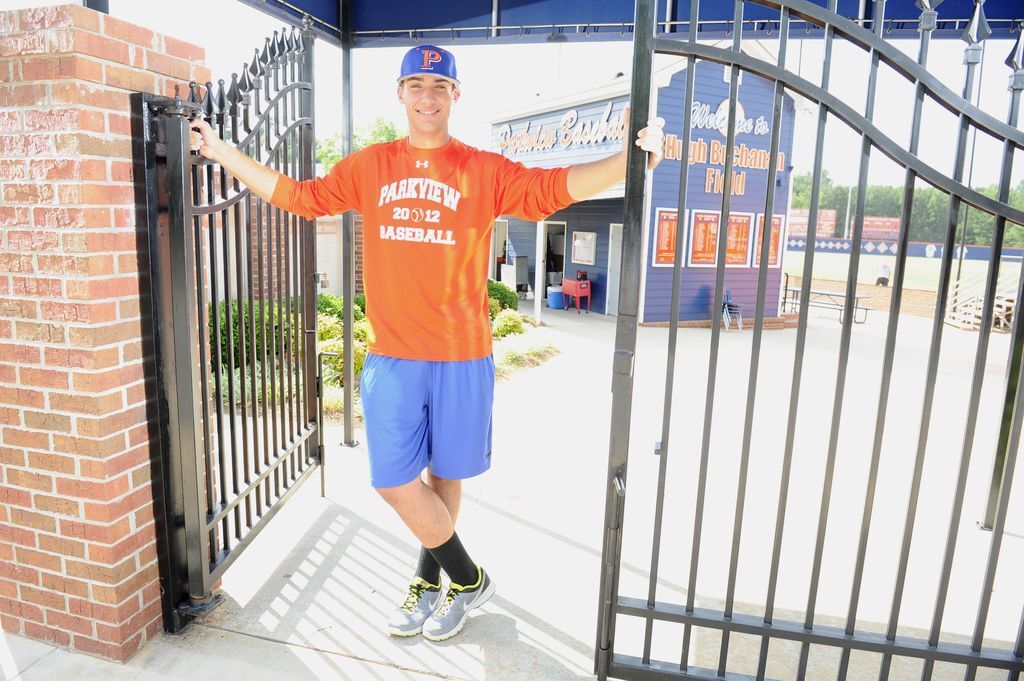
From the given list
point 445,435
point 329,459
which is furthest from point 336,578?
point 329,459

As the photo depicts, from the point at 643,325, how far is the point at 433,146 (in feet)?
35.9

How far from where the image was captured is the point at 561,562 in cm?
334

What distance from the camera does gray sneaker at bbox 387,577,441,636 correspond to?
270cm

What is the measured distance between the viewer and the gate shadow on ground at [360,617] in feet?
8.34

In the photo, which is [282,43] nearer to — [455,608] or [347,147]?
[347,147]

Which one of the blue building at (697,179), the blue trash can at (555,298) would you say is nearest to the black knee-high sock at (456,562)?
the blue building at (697,179)

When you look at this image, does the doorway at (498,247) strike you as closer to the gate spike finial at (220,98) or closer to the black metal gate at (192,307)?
the black metal gate at (192,307)

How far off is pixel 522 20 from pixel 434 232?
269 cm

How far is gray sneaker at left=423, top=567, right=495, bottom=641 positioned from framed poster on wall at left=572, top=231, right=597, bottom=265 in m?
13.2

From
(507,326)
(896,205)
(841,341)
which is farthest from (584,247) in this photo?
(896,205)

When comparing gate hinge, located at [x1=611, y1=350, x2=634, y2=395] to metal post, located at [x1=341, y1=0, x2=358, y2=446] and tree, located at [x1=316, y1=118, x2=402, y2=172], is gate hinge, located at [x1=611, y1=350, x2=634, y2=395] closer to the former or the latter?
metal post, located at [x1=341, y1=0, x2=358, y2=446]

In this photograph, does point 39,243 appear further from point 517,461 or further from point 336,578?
point 517,461

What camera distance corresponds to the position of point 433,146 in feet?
8.53

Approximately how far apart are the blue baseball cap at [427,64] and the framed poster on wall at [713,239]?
11.4 metres
